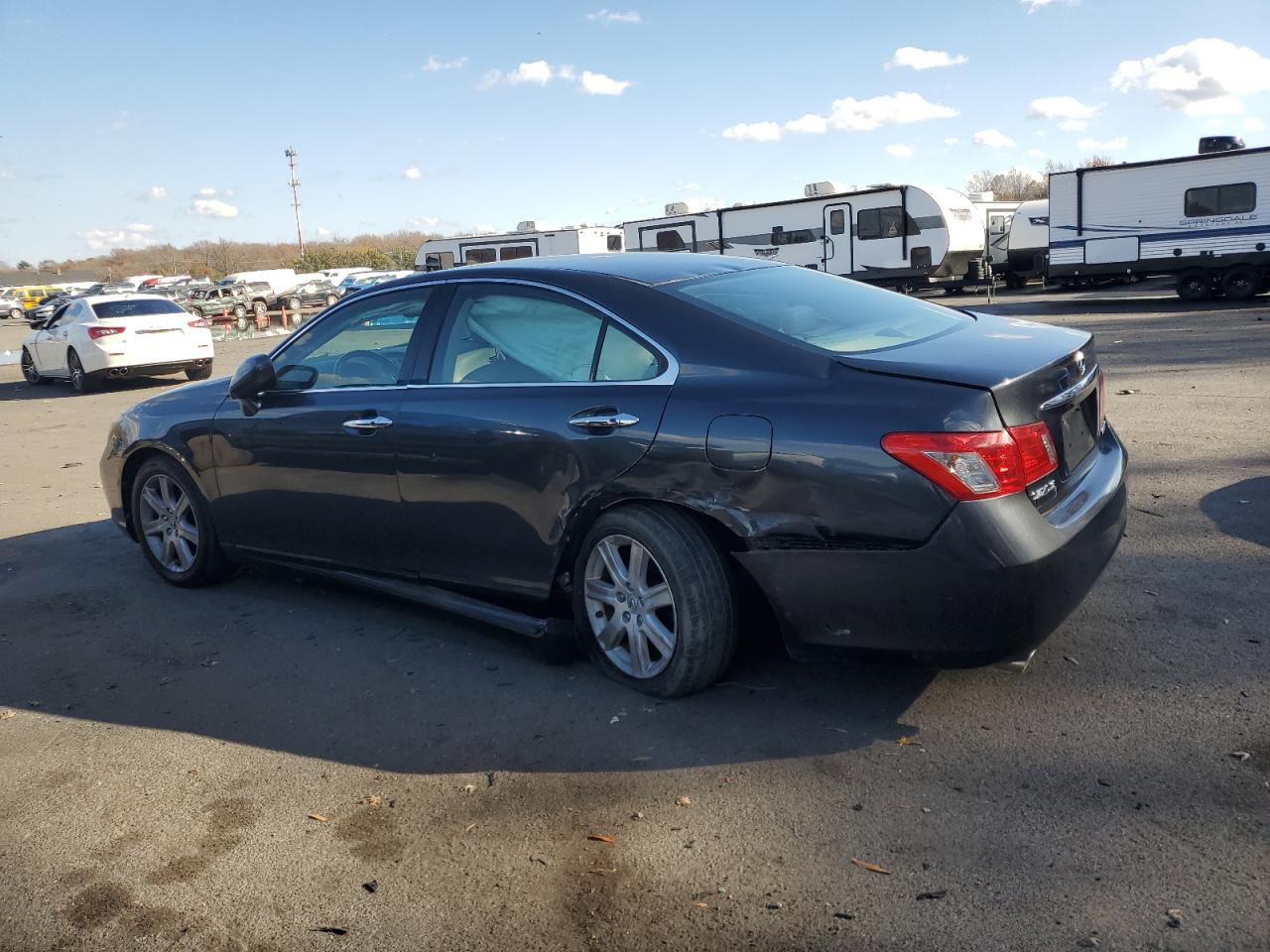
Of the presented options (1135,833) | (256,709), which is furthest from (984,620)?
(256,709)

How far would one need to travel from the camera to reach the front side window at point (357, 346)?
4.71m

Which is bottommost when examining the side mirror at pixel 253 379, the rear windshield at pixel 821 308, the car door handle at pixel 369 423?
the car door handle at pixel 369 423

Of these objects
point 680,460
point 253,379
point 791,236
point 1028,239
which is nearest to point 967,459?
point 680,460

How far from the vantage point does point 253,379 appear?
16.5 feet

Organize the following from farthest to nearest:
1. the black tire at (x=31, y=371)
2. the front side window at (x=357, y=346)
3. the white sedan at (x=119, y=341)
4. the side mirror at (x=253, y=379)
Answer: the black tire at (x=31, y=371), the white sedan at (x=119, y=341), the side mirror at (x=253, y=379), the front side window at (x=357, y=346)

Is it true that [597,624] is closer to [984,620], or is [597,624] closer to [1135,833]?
[984,620]

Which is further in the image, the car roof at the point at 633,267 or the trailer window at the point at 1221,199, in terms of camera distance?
the trailer window at the point at 1221,199

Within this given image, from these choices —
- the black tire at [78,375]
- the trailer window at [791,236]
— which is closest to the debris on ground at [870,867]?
the black tire at [78,375]

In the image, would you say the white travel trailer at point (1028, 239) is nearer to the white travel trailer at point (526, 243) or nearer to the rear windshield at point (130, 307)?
the white travel trailer at point (526, 243)

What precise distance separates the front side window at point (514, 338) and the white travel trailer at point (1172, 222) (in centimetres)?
2166

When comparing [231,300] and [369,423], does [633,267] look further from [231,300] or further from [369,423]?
[231,300]

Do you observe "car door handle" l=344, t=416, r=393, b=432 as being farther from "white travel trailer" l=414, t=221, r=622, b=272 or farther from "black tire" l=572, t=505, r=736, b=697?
"white travel trailer" l=414, t=221, r=622, b=272

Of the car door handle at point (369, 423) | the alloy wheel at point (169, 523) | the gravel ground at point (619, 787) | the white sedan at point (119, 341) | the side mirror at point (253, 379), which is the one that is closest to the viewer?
the gravel ground at point (619, 787)

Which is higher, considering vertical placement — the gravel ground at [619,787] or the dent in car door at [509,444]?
the dent in car door at [509,444]
